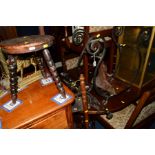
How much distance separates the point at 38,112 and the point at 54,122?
0.16m

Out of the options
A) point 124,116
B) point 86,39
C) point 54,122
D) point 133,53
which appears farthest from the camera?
point 133,53

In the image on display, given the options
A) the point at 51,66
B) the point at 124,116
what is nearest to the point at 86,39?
the point at 51,66

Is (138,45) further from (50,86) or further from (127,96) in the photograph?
(50,86)

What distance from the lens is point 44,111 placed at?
952 mm

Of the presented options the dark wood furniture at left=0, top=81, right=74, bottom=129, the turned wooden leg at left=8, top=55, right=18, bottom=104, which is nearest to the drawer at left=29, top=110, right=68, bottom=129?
the dark wood furniture at left=0, top=81, right=74, bottom=129

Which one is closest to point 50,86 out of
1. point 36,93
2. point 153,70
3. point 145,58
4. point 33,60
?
point 36,93

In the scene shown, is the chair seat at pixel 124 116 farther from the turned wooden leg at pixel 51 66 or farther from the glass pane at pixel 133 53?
the turned wooden leg at pixel 51 66

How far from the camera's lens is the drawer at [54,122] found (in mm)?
981

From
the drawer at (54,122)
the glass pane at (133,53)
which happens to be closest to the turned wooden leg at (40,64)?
the drawer at (54,122)

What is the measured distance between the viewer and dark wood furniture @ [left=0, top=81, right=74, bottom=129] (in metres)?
0.92

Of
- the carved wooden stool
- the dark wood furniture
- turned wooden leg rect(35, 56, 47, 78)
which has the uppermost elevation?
the carved wooden stool

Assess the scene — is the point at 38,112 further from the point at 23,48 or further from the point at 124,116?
the point at 124,116

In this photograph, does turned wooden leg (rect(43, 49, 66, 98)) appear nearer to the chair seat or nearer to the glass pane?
the chair seat

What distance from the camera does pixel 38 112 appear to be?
3.12 ft
